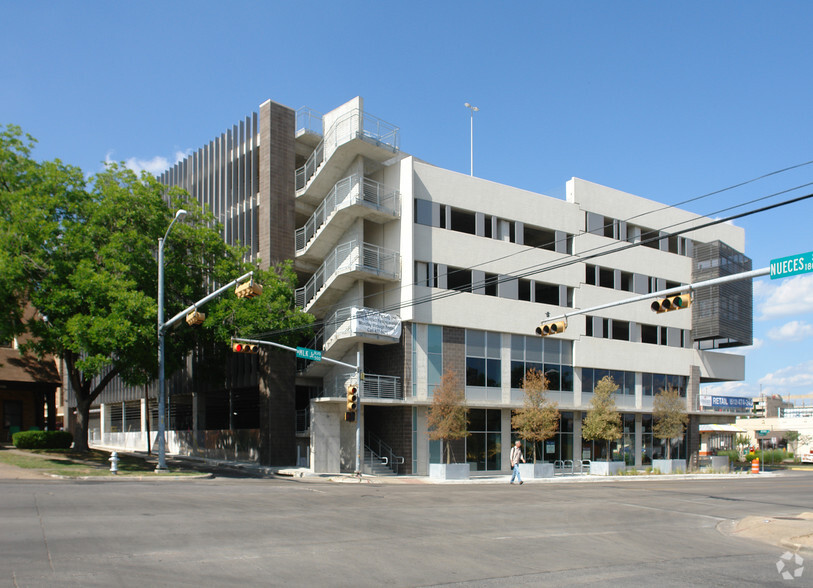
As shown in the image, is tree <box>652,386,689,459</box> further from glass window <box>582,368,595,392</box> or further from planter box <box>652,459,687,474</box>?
glass window <box>582,368,595,392</box>

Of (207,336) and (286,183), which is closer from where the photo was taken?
(207,336)

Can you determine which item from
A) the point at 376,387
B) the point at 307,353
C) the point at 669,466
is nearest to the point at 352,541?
the point at 307,353

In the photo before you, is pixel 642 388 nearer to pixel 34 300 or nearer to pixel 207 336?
pixel 207 336

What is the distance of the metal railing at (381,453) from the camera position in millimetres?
36688

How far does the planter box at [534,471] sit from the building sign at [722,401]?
737 inches

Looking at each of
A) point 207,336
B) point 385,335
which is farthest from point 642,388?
point 207,336

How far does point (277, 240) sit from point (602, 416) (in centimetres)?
2099

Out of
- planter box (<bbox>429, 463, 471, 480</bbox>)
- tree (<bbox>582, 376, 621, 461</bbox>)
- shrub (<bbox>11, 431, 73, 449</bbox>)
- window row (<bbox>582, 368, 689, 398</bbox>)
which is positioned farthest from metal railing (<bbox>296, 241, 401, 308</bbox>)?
shrub (<bbox>11, 431, 73, 449</bbox>)

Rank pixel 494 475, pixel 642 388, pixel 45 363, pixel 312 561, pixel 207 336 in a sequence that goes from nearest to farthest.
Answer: pixel 312 561
pixel 207 336
pixel 494 475
pixel 45 363
pixel 642 388

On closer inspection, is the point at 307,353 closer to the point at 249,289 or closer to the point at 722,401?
the point at 249,289

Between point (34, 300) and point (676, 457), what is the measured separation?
41369mm

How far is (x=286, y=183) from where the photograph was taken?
133 ft

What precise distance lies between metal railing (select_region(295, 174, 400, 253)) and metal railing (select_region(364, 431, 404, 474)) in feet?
39.4

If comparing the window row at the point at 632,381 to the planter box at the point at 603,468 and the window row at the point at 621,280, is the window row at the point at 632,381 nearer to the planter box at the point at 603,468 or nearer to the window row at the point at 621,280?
the planter box at the point at 603,468
